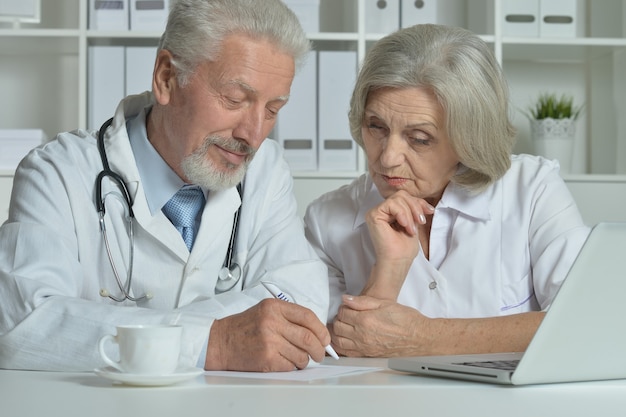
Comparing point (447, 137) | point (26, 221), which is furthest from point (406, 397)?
point (447, 137)

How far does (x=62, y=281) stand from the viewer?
4.93ft

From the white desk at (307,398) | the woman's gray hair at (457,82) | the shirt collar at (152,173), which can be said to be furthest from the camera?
the woman's gray hair at (457,82)

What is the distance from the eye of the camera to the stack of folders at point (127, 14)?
9.88 ft

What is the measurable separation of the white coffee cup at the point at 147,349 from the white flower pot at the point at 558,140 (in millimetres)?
2270

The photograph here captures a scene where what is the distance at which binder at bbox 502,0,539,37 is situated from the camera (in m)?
3.17

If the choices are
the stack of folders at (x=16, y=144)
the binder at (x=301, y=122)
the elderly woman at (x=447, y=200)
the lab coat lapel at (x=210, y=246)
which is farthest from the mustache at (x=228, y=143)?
the stack of folders at (x=16, y=144)

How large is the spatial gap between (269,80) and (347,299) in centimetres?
42

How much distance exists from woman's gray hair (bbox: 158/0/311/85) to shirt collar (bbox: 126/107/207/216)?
0.51 ft

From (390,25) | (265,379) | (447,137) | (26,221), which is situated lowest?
(265,379)

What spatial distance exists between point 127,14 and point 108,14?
0.06 meters

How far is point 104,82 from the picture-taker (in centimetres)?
300

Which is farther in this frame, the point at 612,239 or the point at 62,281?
the point at 62,281

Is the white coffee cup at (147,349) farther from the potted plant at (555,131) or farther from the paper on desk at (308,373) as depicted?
the potted plant at (555,131)

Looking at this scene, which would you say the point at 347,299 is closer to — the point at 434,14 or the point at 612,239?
the point at 612,239
